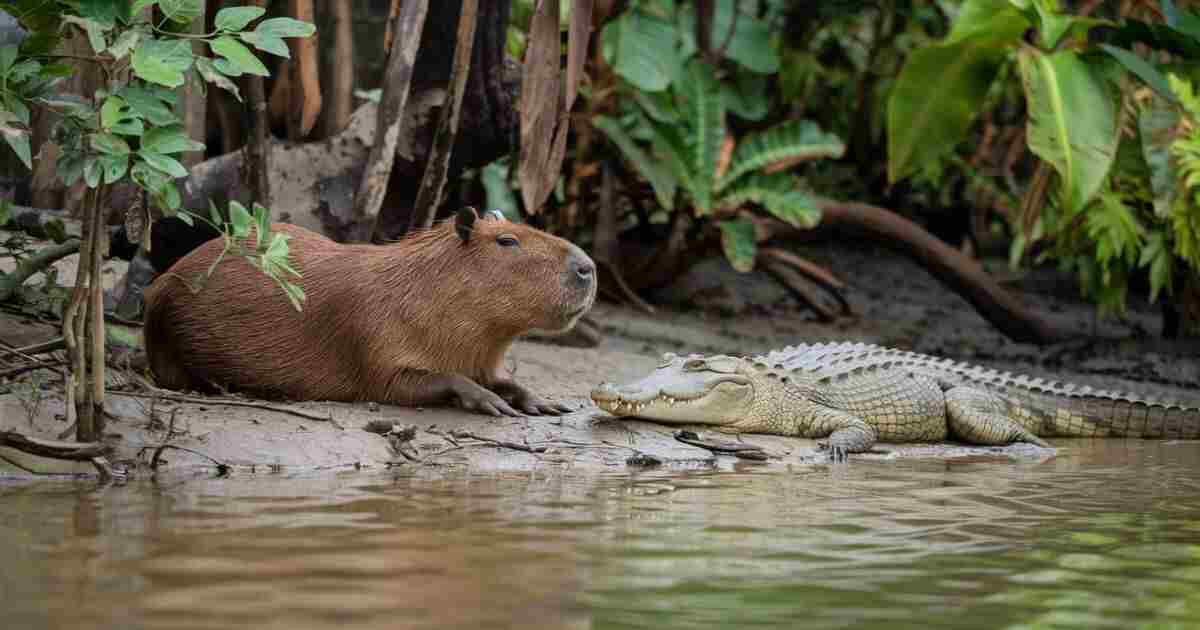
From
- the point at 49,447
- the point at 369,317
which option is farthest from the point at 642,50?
the point at 49,447

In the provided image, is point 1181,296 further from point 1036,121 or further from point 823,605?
Answer: point 823,605

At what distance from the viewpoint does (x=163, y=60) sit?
4.61 m

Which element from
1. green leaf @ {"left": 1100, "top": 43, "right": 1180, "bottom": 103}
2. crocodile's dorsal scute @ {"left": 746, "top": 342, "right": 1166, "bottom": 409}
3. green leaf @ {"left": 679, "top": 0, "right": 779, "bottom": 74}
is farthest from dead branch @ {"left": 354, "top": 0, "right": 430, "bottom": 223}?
green leaf @ {"left": 679, "top": 0, "right": 779, "bottom": 74}

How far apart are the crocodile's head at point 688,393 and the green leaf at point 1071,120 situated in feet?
9.68

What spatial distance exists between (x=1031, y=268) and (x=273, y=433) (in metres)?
10.2

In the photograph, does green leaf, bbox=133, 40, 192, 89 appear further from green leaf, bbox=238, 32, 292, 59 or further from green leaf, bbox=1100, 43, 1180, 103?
green leaf, bbox=1100, 43, 1180, 103

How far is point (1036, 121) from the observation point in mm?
9148

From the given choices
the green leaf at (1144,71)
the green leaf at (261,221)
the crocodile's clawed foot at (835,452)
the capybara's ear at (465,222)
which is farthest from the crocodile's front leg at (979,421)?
the green leaf at (261,221)

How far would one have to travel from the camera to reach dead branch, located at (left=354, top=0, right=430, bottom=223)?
7.16 metres

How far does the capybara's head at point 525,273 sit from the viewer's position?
248 inches

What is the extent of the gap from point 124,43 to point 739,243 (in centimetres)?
672

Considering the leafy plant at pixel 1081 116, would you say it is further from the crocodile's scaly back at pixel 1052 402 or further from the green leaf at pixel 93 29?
the green leaf at pixel 93 29

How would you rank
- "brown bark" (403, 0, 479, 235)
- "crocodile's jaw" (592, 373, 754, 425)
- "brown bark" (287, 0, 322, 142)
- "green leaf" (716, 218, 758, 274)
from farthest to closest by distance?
1. "green leaf" (716, 218, 758, 274)
2. "brown bark" (287, 0, 322, 142)
3. "brown bark" (403, 0, 479, 235)
4. "crocodile's jaw" (592, 373, 754, 425)

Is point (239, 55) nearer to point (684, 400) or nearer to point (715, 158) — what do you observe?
point (684, 400)
